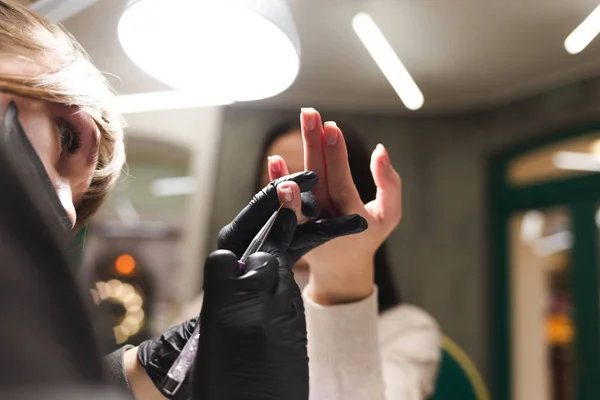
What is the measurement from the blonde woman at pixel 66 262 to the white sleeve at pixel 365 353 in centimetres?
10

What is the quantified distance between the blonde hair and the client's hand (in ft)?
0.56

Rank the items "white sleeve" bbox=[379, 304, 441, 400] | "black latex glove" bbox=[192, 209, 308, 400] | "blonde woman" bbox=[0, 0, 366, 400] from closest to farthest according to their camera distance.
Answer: "blonde woman" bbox=[0, 0, 366, 400] < "black latex glove" bbox=[192, 209, 308, 400] < "white sleeve" bbox=[379, 304, 441, 400]

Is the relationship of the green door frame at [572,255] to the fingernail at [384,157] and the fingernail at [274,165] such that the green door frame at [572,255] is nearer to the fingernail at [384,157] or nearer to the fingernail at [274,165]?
the fingernail at [384,157]

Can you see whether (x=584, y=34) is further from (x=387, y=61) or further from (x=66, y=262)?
(x=66, y=262)

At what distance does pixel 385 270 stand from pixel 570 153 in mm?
219

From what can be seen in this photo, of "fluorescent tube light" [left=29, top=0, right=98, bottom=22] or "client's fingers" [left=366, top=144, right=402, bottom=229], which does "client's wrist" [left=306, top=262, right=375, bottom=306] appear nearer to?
"client's fingers" [left=366, top=144, right=402, bottom=229]

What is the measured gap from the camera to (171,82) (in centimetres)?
55

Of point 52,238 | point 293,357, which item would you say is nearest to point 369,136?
point 293,357

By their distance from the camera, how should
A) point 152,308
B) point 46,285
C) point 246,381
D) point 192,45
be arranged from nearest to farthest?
point 46,285 < point 246,381 < point 192,45 < point 152,308

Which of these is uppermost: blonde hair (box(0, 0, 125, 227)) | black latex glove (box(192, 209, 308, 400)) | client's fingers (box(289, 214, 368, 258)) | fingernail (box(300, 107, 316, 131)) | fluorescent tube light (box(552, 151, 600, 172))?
blonde hair (box(0, 0, 125, 227))

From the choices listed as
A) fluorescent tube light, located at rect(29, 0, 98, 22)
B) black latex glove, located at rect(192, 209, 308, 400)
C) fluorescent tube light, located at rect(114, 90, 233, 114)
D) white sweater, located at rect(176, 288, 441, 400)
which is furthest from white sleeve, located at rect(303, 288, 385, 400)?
fluorescent tube light, located at rect(29, 0, 98, 22)

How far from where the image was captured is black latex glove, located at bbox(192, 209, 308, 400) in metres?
0.39

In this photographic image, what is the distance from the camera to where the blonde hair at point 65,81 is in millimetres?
406

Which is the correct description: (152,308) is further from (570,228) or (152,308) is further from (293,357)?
(570,228)
